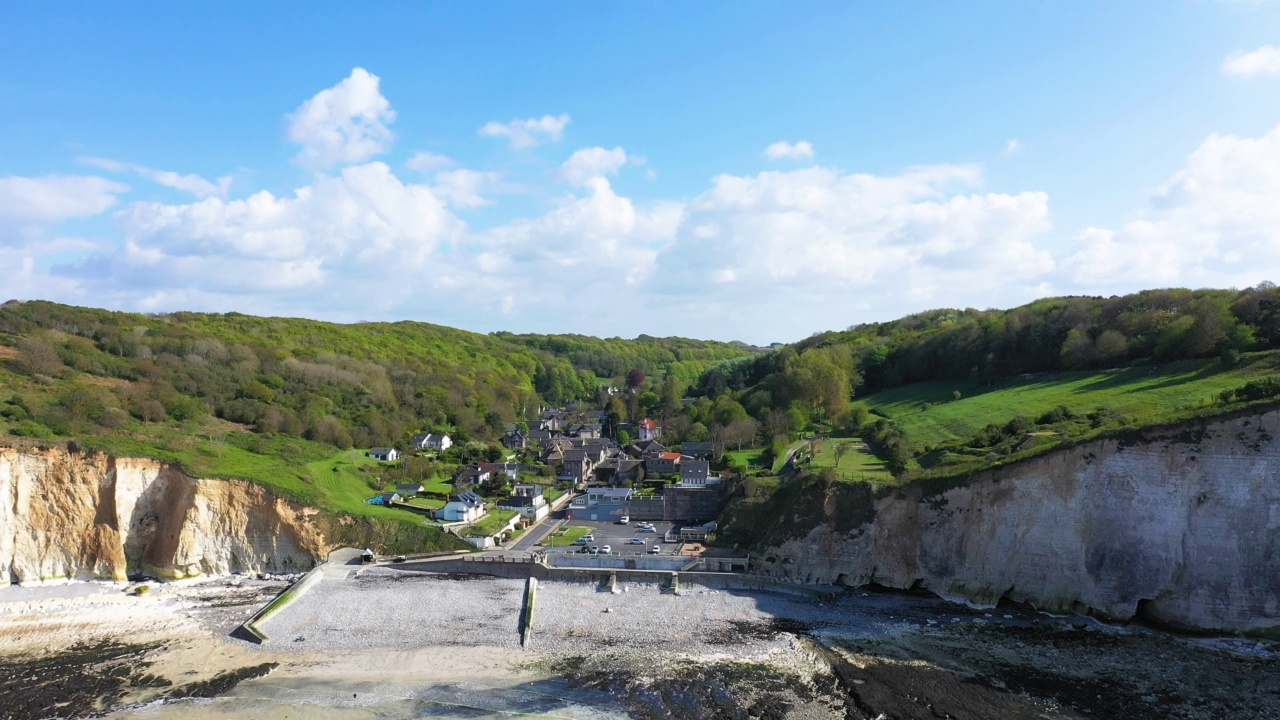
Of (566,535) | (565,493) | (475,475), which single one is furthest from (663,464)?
(566,535)

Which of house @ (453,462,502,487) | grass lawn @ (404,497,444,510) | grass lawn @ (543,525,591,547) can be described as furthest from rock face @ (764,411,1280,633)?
house @ (453,462,502,487)

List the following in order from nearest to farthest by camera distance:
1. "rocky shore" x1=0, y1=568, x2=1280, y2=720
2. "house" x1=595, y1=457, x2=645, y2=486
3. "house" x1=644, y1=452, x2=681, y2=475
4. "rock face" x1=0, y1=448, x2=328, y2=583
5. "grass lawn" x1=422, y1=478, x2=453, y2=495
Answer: "rocky shore" x1=0, y1=568, x2=1280, y2=720 → "rock face" x1=0, y1=448, x2=328, y2=583 → "grass lawn" x1=422, y1=478, x2=453, y2=495 → "house" x1=644, y1=452, x2=681, y2=475 → "house" x1=595, y1=457, x2=645, y2=486

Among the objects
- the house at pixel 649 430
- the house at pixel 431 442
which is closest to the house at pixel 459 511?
the house at pixel 431 442

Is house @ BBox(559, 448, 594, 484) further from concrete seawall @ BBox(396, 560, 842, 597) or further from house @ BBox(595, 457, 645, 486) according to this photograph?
concrete seawall @ BBox(396, 560, 842, 597)

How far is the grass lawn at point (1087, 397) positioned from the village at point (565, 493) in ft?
47.5

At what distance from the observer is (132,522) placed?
110ft

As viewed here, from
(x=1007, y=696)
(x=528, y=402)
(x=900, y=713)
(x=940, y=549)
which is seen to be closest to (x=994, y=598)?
(x=940, y=549)

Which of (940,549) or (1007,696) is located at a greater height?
(940,549)

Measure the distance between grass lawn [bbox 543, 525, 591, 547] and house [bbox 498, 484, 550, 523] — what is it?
9.92 feet

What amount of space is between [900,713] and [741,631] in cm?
723

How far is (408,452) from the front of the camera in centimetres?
5503

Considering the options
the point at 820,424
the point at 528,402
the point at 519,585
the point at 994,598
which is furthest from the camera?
the point at 528,402

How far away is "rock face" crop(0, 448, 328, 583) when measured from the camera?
3145cm

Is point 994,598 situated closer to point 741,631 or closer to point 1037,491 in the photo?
point 1037,491
